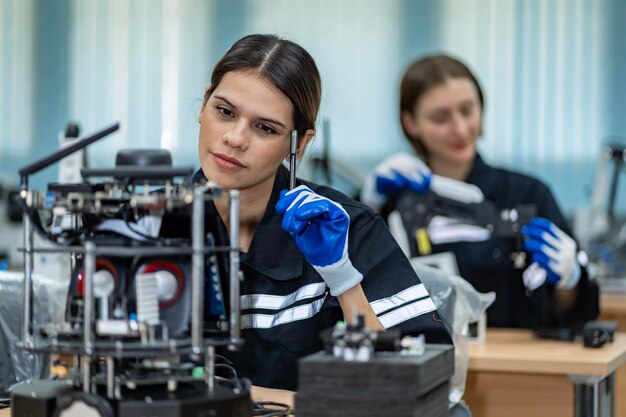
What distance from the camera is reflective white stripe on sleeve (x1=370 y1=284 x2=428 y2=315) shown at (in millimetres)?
1704

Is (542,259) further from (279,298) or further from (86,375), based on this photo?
(86,375)

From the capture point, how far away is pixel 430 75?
10.2 ft

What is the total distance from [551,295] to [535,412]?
1.36ft

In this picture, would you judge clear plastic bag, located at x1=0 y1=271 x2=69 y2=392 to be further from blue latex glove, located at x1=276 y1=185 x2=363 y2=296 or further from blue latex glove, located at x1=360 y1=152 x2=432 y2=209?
blue latex glove, located at x1=360 y1=152 x2=432 y2=209

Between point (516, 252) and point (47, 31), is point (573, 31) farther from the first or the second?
point (47, 31)

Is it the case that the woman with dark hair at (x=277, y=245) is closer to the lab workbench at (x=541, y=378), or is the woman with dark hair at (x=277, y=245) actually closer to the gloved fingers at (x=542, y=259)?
the lab workbench at (x=541, y=378)

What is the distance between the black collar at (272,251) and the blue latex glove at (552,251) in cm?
101

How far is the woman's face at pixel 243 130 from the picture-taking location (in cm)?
179

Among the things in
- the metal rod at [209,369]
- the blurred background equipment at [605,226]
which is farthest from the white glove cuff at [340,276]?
the blurred background equipment at [605,226]

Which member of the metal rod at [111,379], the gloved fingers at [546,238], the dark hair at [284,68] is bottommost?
the metal rod at [111,379]

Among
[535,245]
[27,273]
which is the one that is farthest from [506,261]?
[27,273]

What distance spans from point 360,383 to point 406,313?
21.0 inches

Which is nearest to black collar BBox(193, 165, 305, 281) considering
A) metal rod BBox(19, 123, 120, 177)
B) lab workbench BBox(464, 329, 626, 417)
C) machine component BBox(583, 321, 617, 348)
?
metal rod BBox(19, 123, 120, 177)

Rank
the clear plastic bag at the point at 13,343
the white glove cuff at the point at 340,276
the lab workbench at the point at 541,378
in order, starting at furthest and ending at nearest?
the lab workbench at the point at 541,378
the clear plastic bag at the point at 13,343
the white glove cuff at the point at 340,276
